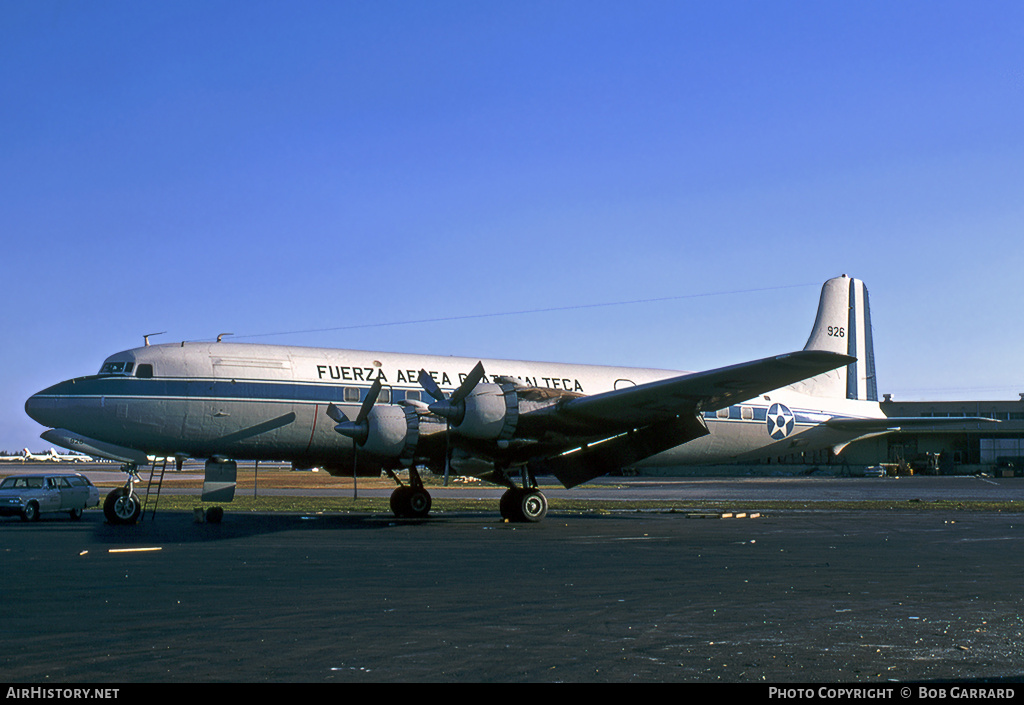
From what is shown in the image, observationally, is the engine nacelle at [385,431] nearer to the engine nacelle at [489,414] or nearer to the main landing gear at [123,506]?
the engine nacelle at [489,414]

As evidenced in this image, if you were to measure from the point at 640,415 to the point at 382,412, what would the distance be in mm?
6654

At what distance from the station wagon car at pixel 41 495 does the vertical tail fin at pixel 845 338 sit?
25.1 meters

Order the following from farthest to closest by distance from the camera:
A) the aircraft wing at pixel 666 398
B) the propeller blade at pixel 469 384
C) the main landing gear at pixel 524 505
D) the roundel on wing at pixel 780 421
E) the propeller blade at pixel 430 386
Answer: the roundel on wing at pixel 780 421 < the main landing gear at pixel 524 505 < the propeller blade at pixel 430 386 < the propeller blade at pixel 469 384 < the aircraft wing at pixel 666 398

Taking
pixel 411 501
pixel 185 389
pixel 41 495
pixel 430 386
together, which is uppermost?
pixel 430 386

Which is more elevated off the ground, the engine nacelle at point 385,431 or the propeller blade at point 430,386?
the propeller blade at point 430,386

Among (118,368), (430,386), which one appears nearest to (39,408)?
(118,368)

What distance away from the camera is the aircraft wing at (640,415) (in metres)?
20.2

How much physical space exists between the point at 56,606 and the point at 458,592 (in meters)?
4.27

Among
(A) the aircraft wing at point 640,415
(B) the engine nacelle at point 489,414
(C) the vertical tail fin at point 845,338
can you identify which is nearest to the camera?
(A) the aircraft wing at point 640,415

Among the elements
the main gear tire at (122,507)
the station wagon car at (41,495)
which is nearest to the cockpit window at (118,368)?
the main gear tire at (122,507)

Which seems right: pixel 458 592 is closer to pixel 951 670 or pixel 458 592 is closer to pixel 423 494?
pixel 951 670

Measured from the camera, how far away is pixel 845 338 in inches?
1284

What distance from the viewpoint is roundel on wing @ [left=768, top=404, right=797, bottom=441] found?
29500mm

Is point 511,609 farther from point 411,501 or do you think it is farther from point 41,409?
point 41,409
